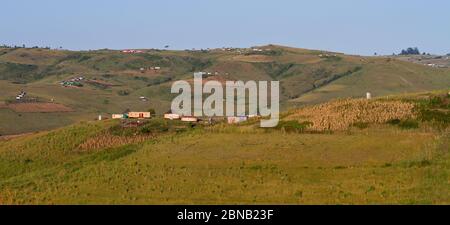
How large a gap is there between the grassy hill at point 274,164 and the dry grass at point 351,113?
2.8 inches

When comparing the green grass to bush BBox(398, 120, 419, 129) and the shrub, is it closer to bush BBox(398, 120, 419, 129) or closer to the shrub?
bush BBox(398, 120, 419, 129)

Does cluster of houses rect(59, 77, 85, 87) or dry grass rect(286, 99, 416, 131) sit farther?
cluster of houses rect(59, 77, 85, 87)

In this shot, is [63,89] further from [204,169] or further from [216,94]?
[204,169]

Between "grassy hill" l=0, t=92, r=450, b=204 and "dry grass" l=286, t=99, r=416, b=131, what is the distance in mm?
71

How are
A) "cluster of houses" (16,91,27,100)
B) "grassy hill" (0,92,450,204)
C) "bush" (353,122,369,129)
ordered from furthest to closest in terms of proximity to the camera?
"cluster of houses" (16,91,27,100) < "bush" (353,122,369,129) < "grassy hill" (0,92,450,204)

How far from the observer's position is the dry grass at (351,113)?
46969 millimetres

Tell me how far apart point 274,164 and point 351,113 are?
623 inches

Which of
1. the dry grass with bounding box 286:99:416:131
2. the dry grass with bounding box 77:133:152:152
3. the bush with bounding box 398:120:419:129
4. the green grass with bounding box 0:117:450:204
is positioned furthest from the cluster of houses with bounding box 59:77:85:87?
the bush with bounding box 398:120:419:129

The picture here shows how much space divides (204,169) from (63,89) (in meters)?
133

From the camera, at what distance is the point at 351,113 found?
49.7 meters

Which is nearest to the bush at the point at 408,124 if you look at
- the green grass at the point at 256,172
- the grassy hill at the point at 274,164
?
the grassy hill at the point at 274,164

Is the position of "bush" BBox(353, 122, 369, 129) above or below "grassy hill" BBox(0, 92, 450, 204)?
above

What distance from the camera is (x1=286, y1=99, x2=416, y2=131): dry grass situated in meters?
47.0
